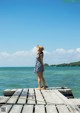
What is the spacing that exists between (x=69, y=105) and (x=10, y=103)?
1608 mm

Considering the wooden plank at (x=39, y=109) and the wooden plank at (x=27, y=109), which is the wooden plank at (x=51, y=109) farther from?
the wooden plank at (x=27, y=109)

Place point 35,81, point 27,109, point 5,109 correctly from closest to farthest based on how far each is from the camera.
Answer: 1. point 5,109
2. point 27,109
3. point 35,81

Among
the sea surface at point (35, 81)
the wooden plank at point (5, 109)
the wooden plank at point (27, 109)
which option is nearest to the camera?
the wooden plank at point (5, 109)

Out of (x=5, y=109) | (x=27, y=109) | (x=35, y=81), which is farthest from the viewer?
(x=35, y=81)

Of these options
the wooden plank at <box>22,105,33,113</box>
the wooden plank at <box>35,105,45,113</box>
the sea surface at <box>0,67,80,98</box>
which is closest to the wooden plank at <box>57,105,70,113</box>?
the wooden plank at <box>35,105,45,113</box>

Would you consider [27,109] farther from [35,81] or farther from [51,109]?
[35,81]

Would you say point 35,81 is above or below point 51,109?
above

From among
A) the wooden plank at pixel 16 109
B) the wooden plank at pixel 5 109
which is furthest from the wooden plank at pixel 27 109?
the wooden plank at pixel 5 109

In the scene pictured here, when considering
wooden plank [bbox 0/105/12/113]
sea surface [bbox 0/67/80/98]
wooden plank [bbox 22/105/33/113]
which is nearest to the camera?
wooden plank [bbox 0/105/12/113]

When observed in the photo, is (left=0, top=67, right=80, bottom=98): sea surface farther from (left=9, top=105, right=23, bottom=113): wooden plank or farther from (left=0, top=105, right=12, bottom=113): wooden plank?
(left=0, top=105, right=12, bottom=113): wooden plank

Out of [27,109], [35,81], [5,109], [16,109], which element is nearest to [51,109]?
[27,109]

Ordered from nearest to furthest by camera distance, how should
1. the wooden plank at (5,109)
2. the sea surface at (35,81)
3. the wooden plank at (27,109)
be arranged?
the wooden plank at (5,109) < the wooden plank at (27,109) < the sea surface at (35,81)

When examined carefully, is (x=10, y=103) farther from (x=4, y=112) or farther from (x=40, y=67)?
(x=40, y=67)

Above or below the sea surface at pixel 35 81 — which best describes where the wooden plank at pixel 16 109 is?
below
